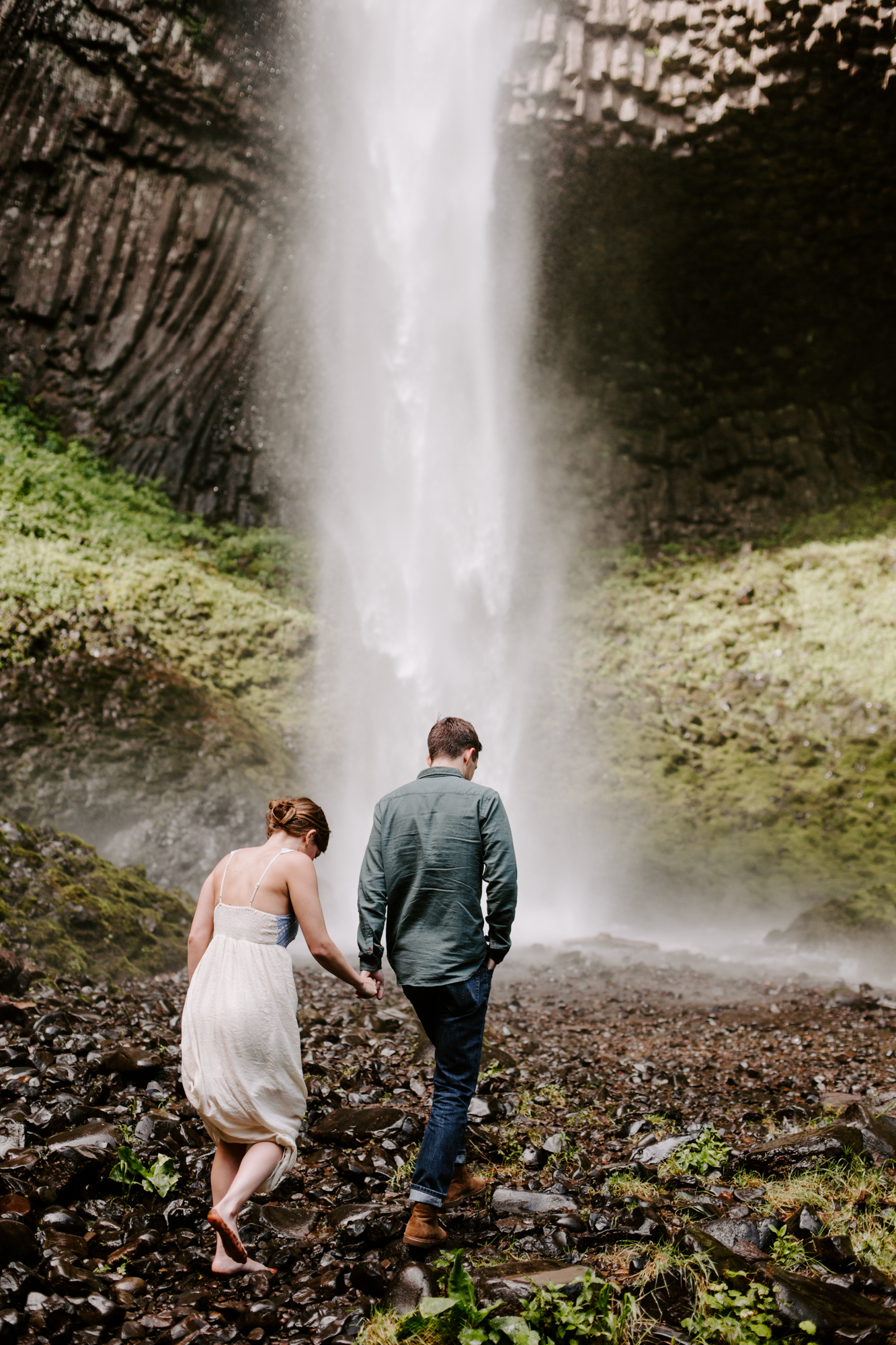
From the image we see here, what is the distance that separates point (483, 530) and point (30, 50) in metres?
13.5

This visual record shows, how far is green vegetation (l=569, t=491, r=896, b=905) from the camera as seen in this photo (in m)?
12.9

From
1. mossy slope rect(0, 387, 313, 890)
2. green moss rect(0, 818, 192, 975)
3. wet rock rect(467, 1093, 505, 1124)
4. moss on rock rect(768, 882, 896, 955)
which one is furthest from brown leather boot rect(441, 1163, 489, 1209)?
moss on rock rect(768, 882, 896, 955)

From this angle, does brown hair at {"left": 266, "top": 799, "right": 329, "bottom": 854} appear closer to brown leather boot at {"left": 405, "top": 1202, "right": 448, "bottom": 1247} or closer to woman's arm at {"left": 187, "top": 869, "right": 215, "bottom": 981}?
woman's arm at {"left": 187, "top": 869, "right": 215, "bottom": 981}

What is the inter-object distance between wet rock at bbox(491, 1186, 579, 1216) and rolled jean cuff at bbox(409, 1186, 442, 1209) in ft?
1.35

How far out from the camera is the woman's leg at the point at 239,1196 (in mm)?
2506

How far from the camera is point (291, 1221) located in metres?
2.97

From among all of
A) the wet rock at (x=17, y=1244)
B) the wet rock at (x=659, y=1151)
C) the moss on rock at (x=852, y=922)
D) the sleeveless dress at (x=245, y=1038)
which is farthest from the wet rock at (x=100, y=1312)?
the moss on rock at (x=852, y=922)

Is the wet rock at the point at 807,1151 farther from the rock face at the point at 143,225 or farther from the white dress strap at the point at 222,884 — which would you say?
the rock face at the point at 143,225

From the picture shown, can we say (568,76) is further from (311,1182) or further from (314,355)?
(311,1182)

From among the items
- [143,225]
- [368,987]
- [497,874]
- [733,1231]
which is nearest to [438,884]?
[497,874]

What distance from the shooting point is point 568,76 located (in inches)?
657

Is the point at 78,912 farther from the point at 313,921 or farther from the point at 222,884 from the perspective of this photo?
the point at 313,921

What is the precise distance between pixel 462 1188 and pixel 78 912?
195 inches

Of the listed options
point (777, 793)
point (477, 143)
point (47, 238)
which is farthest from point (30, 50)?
point (777, 793)
